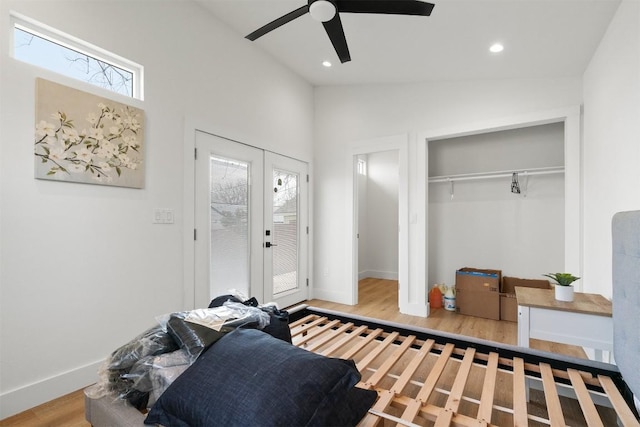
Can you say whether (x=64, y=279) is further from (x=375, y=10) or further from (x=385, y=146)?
(x=385, y=146)

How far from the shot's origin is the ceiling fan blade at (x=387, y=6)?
174 cm

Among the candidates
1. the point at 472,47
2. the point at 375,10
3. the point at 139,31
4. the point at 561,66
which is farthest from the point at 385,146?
the point at 139,31

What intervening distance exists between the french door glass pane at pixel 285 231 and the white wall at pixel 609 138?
296 cm

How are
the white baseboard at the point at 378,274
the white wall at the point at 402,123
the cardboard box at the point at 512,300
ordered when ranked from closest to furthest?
the white wall at the point at 402,123, the cardboard box at the point at 512,300, the white baseboard at the point at 378,274

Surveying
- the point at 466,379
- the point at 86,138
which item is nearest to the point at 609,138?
the point at 466,379

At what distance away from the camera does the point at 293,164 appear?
3.97m

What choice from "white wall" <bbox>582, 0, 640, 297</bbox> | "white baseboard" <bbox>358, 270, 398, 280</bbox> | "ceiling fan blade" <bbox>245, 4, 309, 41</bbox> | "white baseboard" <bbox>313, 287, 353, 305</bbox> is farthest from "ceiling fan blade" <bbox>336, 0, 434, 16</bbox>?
"white baseboard" <bbox>358, 270, 398, 280</bbox>

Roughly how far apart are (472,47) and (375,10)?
128cm

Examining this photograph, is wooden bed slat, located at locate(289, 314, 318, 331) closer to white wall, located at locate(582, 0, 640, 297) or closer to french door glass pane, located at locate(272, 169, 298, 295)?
french door glass pane, located at locate(272, 169, 298, 295)

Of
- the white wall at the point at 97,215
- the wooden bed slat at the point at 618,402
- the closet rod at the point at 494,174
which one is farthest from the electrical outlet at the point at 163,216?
the closet rod at the point at 494,174

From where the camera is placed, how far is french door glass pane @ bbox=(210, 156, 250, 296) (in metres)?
2.98

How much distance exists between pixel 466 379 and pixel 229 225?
2.48 metres

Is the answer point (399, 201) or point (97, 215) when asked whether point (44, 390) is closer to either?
point (97, 215)

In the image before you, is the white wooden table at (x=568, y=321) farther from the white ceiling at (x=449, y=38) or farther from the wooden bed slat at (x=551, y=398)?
the white ceiling at (x=449, y=38)
